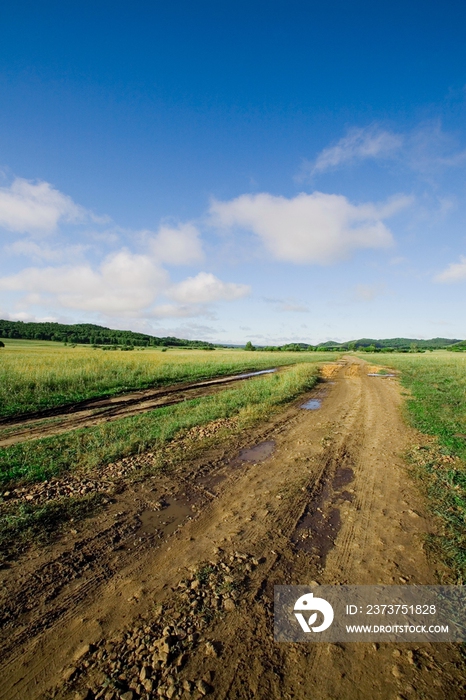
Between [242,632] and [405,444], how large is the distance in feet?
24.8

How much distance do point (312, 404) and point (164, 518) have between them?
10.9 m

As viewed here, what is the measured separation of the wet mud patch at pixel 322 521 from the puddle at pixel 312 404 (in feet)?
23.4

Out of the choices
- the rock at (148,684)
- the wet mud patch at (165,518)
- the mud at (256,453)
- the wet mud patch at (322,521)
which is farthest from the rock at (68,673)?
the mud at (256,453)

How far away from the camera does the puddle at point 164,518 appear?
4.82 m

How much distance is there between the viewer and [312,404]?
48.5 ft

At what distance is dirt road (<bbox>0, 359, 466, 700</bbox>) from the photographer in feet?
8.65

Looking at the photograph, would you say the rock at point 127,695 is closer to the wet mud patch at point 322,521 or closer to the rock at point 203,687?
the rock at point 203,687

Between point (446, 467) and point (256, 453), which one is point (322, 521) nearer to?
point (256, 453)

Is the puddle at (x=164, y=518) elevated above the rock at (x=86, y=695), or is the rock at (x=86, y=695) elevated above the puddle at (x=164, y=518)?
the rock at (x=86, y=695)

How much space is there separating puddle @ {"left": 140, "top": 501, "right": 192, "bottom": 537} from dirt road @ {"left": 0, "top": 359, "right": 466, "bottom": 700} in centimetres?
3

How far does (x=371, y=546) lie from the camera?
14.5 feet

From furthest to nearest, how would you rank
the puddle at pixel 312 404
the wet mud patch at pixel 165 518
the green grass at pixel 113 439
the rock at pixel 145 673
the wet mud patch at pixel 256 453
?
the puddle at pixel 312 404, the wet mud patch at pixel 256 453, the green grass at pixel 113 439, the wet mud patch at pixel 165 518, the rock at pixel 145 673

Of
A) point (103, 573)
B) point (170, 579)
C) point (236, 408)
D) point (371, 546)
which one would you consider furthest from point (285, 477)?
point (236, 408)

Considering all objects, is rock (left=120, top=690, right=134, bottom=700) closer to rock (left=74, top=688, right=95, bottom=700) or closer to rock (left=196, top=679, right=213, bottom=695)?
rock (left=74, top=688, right=95, bottom=700)
